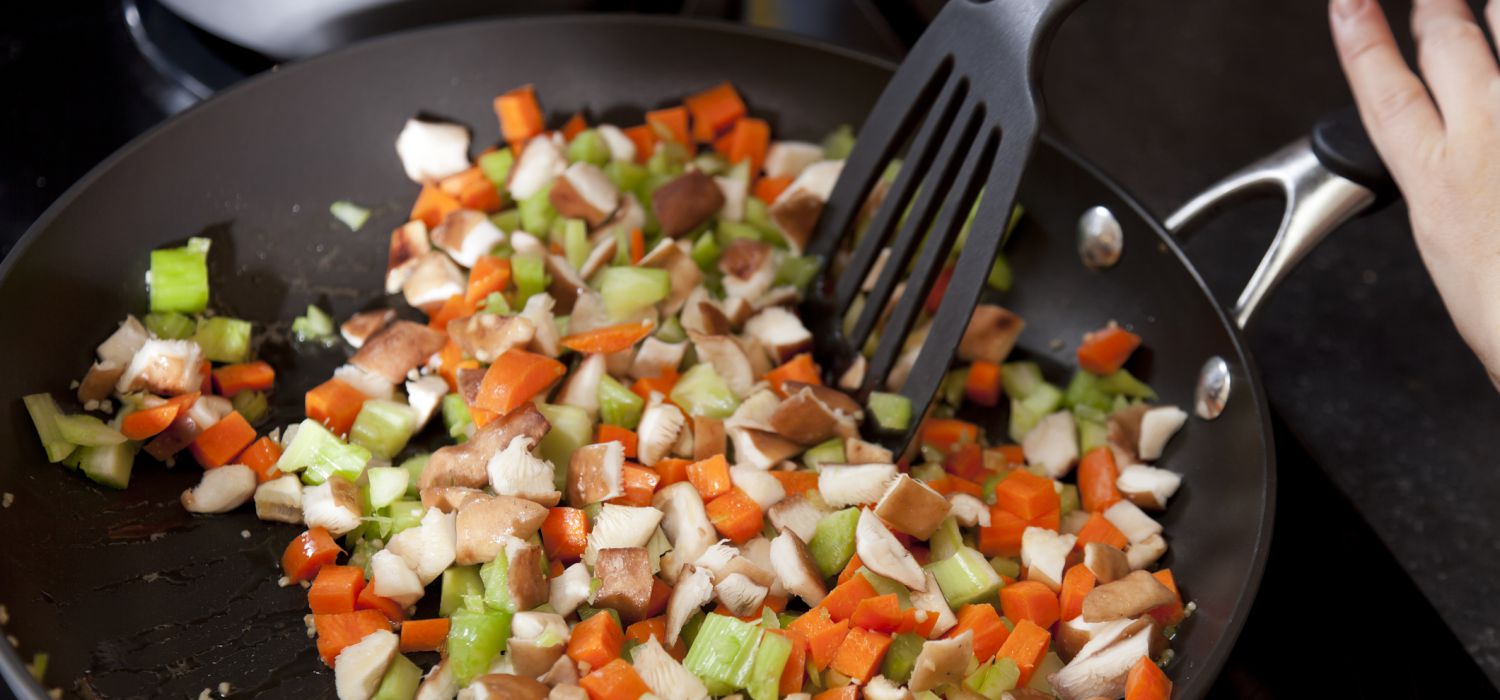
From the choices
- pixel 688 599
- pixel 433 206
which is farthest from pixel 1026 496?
pixel 433 206

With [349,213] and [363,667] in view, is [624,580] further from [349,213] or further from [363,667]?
[349,213]

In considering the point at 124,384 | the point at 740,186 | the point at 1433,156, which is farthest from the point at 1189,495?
the point at 124,384

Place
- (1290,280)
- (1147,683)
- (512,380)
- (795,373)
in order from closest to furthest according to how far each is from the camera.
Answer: (1147,683) → (512,380) → (795,373) → (1290,280)

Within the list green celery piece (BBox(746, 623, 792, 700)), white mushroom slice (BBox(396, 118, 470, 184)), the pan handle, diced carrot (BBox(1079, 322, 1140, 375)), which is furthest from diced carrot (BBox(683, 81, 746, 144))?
green celery piece (BBox(746, 623, 792, 700))

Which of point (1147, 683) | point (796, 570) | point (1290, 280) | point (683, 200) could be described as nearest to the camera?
point (1147, 683)

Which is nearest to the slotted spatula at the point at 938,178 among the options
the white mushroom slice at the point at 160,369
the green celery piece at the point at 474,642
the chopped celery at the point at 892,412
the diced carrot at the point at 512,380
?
the chopped celery at the point at 892,412

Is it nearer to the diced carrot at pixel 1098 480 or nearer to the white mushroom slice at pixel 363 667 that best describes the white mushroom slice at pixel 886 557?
the diced carrot at pixel 1098 480

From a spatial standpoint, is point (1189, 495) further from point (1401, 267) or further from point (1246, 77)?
point (1246, 77)
